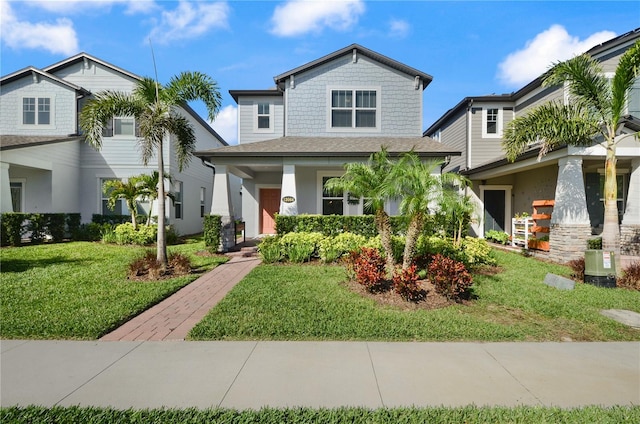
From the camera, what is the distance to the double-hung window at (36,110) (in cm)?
1625

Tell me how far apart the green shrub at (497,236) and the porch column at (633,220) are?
14.6 feet

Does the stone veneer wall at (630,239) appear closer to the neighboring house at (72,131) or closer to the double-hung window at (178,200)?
the neighboring house at (72,131)

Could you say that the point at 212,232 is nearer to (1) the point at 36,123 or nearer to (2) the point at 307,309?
(2) the point at 307,309

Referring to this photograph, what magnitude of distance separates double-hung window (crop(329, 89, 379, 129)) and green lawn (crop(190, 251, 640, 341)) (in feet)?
28.9

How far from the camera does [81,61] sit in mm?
16562

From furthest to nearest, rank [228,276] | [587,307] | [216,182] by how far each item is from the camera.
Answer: [216,182]
[228,276]
[587,307]

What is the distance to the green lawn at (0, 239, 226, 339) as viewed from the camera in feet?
16.3

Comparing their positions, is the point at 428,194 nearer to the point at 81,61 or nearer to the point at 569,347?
the point at 569,347

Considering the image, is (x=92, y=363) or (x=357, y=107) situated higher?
(x=357, y=107)

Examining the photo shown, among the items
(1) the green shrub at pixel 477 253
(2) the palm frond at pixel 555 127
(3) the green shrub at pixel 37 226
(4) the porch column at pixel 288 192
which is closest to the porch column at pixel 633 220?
(2) the palm frond at pixel 555 127

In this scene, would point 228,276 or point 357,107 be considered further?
point 357,107

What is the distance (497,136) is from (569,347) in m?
14.1

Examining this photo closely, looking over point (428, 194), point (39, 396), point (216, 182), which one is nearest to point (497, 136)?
point (428, 194)

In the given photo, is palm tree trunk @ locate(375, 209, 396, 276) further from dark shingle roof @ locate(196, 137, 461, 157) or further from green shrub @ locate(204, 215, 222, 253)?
green shrub @ locate(204, 215, 222, 253)
